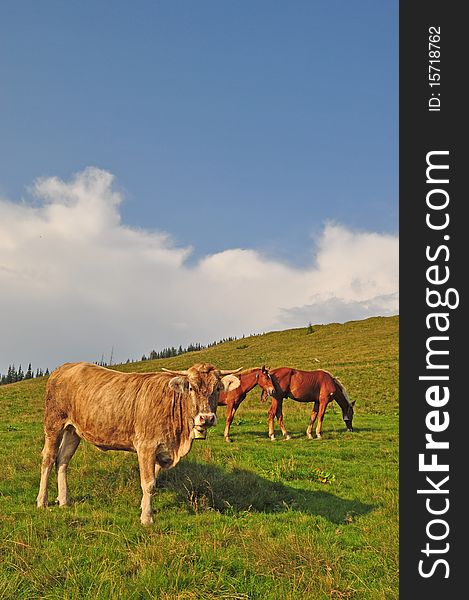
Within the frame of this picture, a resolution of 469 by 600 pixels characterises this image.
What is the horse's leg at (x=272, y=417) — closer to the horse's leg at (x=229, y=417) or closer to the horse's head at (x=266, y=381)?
the horse's head at (x=266, y=381)

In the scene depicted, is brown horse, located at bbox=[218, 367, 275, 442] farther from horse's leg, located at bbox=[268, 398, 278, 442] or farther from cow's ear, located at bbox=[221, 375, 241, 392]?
cow's ear, located at bbox=[221, 375, 241, 392]

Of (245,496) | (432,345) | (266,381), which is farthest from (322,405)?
(432,345)

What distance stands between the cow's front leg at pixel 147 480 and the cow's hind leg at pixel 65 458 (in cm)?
194

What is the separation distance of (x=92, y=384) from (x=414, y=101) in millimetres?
7354

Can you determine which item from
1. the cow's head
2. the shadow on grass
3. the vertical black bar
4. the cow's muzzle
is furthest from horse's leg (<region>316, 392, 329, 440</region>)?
the vertical black bar

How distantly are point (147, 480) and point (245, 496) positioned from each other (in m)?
2.32

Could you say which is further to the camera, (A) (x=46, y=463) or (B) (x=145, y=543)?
(A) (x=46, y=463)

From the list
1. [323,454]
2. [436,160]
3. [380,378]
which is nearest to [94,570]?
[436,160]

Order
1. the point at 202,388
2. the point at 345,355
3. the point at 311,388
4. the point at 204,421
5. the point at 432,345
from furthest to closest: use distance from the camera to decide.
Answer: the point at 345,355 < the point at 311,388 < the point at 202,388 < the point at 204,421 < the point at 432,345

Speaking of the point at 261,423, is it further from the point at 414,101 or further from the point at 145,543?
the point at 414,101

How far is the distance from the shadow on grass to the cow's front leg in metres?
1.00

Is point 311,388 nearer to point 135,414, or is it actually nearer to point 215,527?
point 135,414

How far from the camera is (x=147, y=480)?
8.59m

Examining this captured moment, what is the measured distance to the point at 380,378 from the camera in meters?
41.1
